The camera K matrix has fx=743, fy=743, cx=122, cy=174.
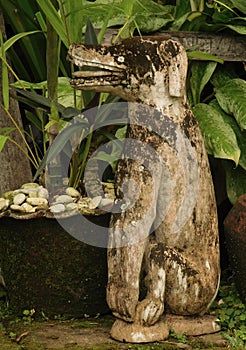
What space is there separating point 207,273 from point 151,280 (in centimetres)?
27

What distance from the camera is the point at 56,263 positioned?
313cm

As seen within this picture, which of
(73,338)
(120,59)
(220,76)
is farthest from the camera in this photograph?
(220,76)

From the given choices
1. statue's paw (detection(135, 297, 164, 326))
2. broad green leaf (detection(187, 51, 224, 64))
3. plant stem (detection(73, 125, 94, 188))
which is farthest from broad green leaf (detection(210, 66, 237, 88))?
statue's paw (detection(135, 297, 164, 326))

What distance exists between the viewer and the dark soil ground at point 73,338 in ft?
9.41

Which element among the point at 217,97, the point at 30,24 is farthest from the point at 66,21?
the point at 217,97

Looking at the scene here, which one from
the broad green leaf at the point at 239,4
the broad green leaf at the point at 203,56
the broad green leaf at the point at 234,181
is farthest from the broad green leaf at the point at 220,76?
the broad green leaf at the point at 234,181

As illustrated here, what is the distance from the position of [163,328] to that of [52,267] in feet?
1.78

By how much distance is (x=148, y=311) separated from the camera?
2.87 meters

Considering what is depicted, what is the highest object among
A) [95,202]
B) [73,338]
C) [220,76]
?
[220,76]

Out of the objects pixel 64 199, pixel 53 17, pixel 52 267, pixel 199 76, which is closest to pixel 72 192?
pixel 64 199

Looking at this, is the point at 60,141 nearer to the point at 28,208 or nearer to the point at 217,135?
the point at 28,208

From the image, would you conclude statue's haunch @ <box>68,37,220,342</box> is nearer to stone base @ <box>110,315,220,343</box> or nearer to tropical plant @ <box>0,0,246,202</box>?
stone base @ <box>110,315,220,343</box>

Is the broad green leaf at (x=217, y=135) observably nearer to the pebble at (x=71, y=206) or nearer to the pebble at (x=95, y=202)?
the pebble at (x=95, y=202)

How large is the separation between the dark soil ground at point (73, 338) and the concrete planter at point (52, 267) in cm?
7
